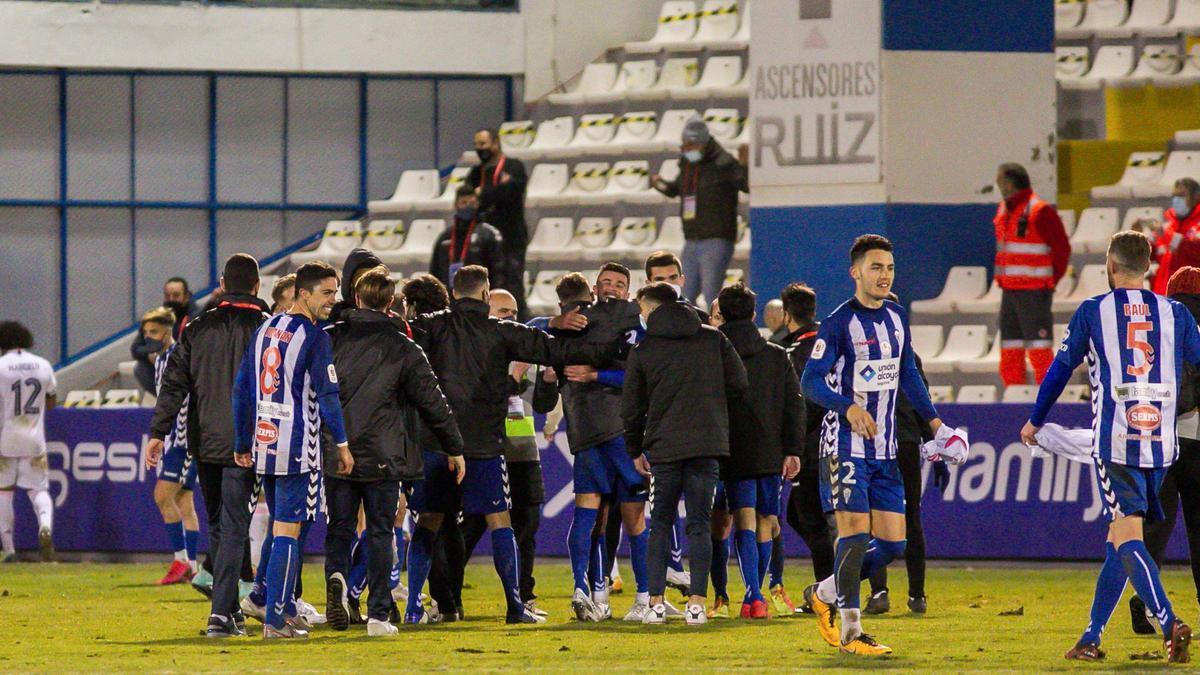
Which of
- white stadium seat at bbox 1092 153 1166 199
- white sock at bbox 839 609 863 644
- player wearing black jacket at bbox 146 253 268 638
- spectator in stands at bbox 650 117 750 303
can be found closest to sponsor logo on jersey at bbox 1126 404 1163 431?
white sock at bbox 839 609 863 644

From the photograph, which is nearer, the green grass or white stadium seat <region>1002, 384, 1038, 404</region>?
the green grass

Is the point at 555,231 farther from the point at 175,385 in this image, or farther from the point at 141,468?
the point at 175,385

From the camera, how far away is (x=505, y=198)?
22641mm

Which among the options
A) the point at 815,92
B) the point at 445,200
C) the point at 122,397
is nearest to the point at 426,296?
the point at 815,92

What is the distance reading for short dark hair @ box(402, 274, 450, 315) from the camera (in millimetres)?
13023

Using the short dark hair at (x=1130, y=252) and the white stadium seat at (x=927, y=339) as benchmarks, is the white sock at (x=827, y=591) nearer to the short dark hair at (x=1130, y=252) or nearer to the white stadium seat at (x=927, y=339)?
the short dark hair at (x=1130, y=252)

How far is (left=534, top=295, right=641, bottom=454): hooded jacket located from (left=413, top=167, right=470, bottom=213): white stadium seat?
14.6 metres

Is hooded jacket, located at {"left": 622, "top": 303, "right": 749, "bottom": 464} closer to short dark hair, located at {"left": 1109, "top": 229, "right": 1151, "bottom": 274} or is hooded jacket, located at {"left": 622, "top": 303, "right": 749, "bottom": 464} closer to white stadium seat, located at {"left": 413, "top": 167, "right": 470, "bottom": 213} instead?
short dark hair, located at {"left": 1109, "top": 229, "right": 1151, "bottom": 274}

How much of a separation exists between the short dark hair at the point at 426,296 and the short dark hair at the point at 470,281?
204 mm

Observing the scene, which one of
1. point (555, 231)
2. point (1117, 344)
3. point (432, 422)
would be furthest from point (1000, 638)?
point (555, 231)

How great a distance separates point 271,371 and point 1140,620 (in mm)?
4861

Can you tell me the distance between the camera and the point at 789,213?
2077cm

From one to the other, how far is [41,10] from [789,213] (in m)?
12.8

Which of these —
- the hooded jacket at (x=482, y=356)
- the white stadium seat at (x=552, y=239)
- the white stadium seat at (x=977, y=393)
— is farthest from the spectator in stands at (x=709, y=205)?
the hooded jacket at (x=482, y=356)
